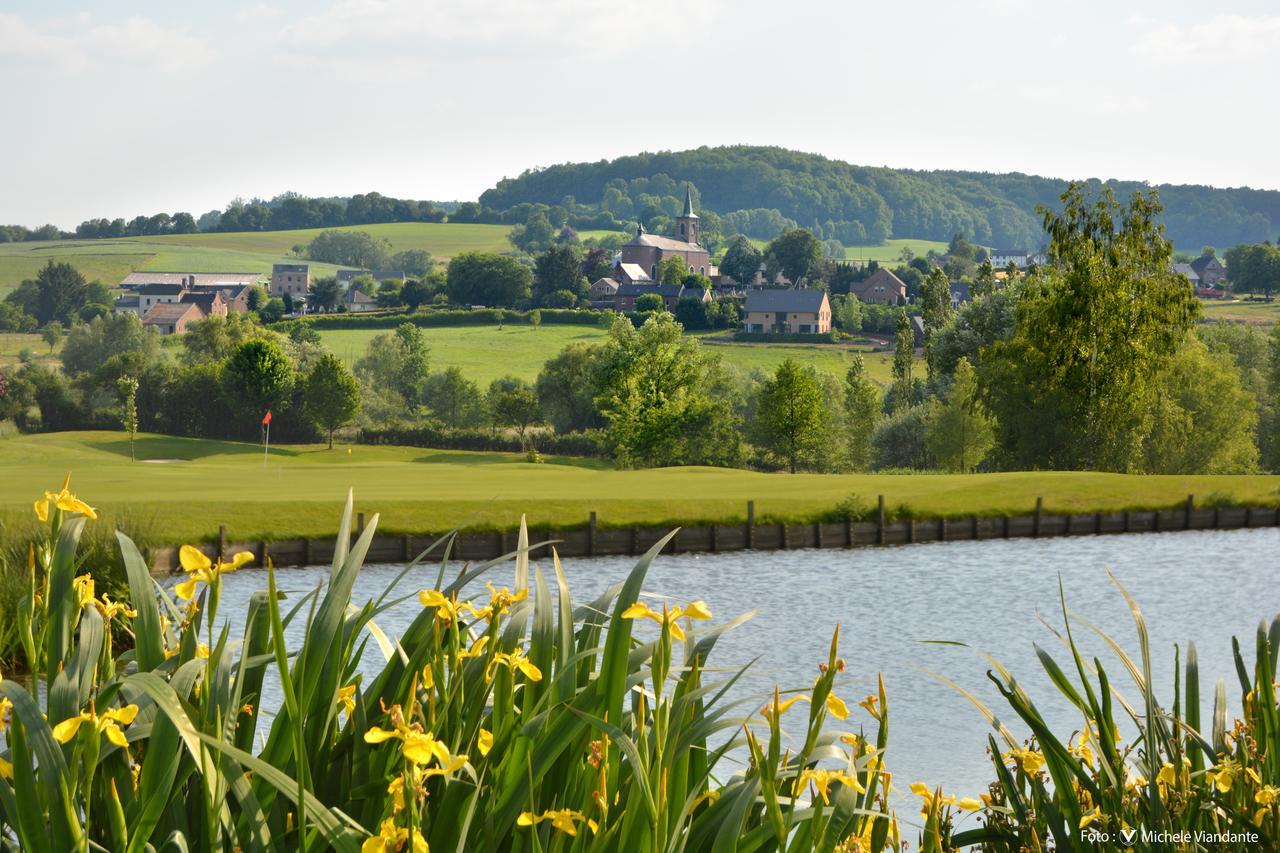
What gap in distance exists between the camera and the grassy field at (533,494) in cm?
3052

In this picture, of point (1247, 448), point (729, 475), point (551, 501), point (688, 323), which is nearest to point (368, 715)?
point (551, 501)

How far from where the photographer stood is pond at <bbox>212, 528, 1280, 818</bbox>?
621 inches

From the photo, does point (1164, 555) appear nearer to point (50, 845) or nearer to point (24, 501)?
point (24, 501)

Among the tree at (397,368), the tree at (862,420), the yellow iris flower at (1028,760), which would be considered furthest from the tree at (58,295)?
the yellow iris flower at (1028,760)

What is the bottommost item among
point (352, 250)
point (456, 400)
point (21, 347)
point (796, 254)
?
point (456, 400)

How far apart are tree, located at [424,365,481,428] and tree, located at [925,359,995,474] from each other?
3585 centimetres

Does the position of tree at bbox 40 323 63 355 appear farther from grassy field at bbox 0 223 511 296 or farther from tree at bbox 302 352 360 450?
tree at bbox 302 352 360 450

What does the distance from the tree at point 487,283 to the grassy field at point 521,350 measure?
1443cm

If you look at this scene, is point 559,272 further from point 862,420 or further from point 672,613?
point 672,613

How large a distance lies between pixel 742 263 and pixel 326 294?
68.4 m

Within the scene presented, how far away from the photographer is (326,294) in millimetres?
135125

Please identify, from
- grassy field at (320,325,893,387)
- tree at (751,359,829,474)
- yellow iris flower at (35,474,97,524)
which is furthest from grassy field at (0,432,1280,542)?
grassy field at (320,325,893,387)

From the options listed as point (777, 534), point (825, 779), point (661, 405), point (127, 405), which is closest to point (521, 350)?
point (127, 405)

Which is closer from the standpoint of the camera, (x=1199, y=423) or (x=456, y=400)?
(x=1199, y=423)
